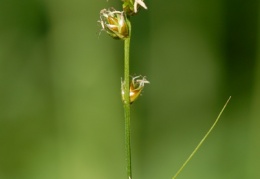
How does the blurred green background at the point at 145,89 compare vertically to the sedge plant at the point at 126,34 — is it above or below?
below

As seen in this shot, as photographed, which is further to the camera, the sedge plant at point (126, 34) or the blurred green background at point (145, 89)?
the blurred green background at point (145, 89)

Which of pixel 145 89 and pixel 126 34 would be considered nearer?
pixel 126 34

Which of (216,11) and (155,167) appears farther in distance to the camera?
(216,11)

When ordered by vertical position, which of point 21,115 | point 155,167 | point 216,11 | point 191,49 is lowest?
point 155,167

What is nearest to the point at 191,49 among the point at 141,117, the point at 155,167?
the point at 141,117

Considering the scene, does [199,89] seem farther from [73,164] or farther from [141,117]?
[73,164]

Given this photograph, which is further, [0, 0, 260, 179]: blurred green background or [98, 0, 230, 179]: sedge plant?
[0, 0, 260, 179]: blurred green background

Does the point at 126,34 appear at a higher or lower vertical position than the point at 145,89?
higher

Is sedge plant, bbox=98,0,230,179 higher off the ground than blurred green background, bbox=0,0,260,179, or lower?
higher
